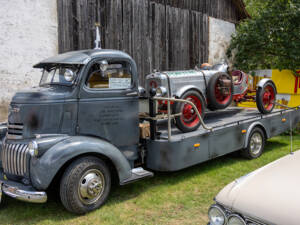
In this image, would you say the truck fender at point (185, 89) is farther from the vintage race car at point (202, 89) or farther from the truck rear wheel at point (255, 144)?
the truck rear wheel at point (255, 144)

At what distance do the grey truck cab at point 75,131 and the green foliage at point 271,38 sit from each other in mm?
7010

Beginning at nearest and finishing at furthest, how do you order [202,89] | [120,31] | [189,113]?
[189,113] < [202,89] < [120,31]

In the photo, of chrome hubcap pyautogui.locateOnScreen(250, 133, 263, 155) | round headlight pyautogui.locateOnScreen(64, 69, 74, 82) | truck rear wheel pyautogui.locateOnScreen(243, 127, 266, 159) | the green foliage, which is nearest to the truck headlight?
round headlight pyautogui.locateOnScreen(64, 69, 74, 82)

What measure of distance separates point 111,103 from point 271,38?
26.7 ft

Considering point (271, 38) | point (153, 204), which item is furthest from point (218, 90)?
point (271, 38)

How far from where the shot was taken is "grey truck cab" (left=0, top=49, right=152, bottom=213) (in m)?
3.58

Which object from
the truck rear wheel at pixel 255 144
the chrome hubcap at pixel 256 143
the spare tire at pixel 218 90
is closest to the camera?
the spare tire at pixel 218 90

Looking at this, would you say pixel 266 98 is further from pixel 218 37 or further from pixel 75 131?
pixel 218 37

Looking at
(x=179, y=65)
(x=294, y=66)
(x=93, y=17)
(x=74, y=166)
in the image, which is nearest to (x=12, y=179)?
(x=74, y=166)

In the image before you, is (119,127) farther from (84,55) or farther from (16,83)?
(16,83)

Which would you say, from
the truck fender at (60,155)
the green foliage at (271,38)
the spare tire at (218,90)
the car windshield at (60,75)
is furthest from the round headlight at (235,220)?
the green foliage at (271,38)

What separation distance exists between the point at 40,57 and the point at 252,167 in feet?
17.5

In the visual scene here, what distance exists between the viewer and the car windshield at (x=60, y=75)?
4.04m

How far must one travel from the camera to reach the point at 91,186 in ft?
12.5
